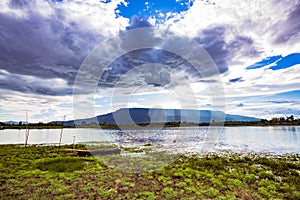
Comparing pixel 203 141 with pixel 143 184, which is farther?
pixel 203 141

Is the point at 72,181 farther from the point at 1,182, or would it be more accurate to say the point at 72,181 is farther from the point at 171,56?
the point at 171,56

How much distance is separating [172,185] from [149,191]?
Result: 1.60 m

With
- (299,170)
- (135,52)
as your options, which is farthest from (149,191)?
(135,52)

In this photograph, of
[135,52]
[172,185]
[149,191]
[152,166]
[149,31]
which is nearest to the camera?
[149,191]

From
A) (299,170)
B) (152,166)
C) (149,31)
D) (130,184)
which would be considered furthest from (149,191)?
(149,31)

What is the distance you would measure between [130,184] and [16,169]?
9.45 m

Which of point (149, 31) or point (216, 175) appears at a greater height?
point (149, 31)

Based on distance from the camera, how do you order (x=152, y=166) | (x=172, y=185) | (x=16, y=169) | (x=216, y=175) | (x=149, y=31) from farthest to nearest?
(x=149, y=31), (x=152, y=166), (x=16, y=169), (x=216, y=175), (x=172, y=185)

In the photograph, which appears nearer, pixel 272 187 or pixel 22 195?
pixel 22 195

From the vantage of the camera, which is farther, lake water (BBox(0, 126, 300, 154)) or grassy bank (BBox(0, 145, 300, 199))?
A: lake water (BBox(0, 126, 300, 154))

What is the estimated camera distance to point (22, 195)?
963 cm

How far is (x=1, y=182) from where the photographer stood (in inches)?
463

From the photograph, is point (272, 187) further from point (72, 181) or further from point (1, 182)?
point (1, 182)

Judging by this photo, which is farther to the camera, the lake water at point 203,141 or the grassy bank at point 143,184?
the lake water at point 203,141
